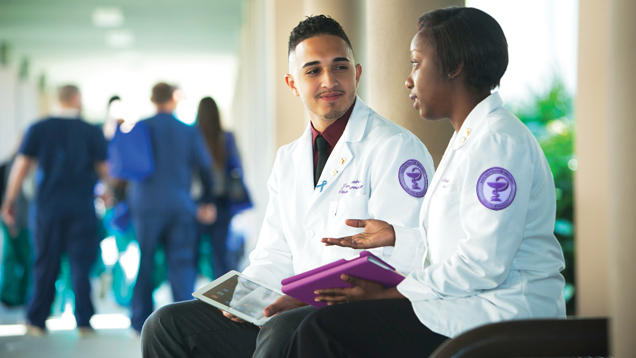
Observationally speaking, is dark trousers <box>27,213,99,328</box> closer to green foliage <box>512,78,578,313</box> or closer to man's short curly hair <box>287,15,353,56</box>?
man's short curly hair <box>287,15,353,56</box>

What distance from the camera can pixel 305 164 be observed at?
7.78 feet

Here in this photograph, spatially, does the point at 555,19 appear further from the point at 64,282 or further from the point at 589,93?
the point at 64,282

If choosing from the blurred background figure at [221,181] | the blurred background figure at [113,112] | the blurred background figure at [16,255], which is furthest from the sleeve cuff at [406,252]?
the blurred background figure at [113,112]

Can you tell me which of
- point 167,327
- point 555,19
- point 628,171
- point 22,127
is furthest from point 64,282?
point 22,127

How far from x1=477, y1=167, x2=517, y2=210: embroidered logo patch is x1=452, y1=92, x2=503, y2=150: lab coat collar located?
0.19m

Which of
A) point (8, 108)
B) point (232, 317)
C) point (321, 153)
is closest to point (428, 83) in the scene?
point (321, 153)

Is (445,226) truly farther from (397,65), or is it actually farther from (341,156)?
(397,65)

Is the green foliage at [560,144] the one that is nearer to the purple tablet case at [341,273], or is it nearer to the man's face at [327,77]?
the man's face at [327,77]

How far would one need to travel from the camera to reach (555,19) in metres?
5.61

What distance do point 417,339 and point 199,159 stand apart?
3755 millimetres

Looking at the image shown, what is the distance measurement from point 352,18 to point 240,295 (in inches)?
92.5

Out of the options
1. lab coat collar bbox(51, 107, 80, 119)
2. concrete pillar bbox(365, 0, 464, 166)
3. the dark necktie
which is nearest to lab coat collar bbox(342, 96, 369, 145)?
the dark necktie

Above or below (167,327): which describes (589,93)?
above

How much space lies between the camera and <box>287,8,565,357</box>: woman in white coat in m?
1.45
